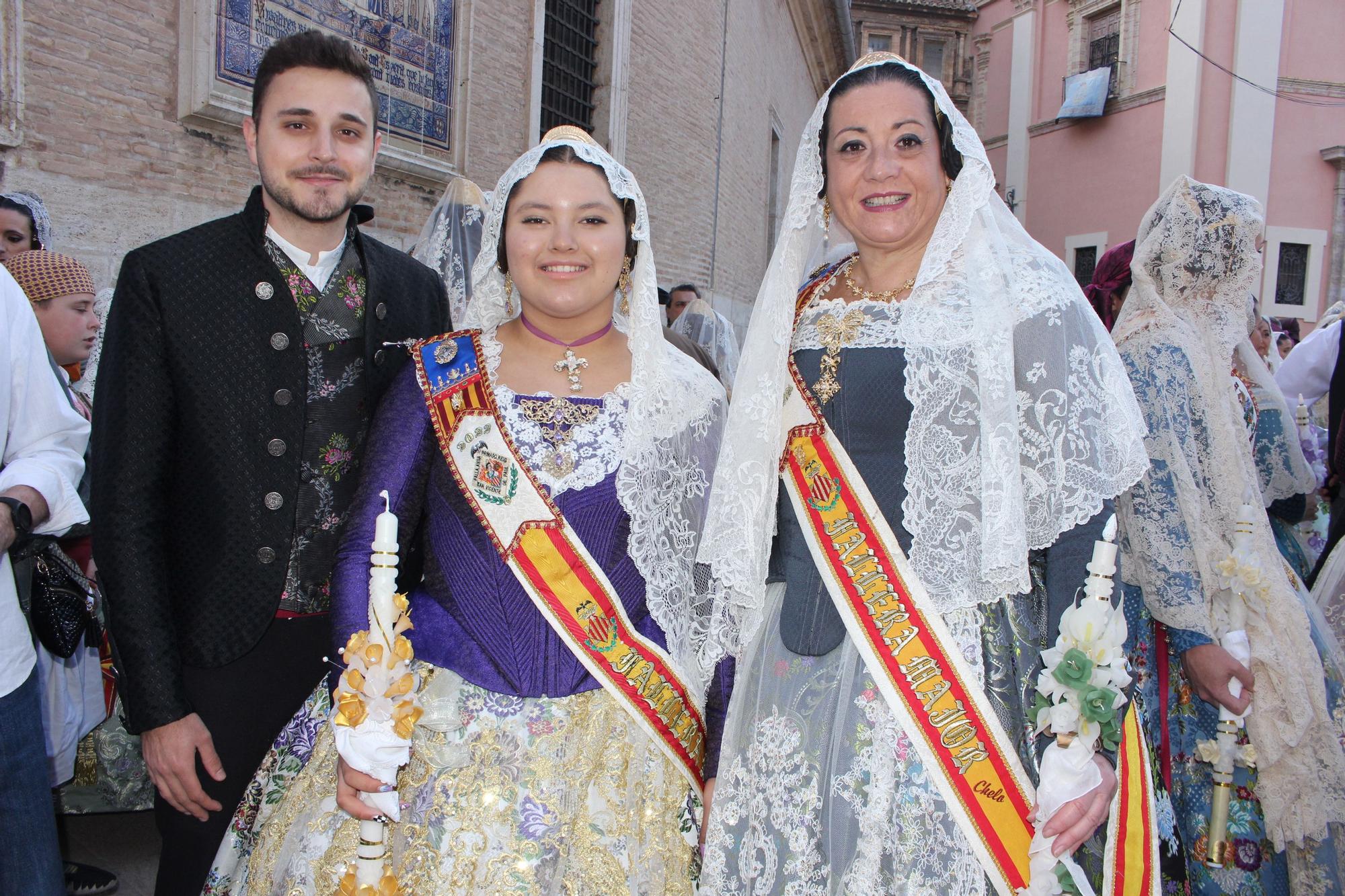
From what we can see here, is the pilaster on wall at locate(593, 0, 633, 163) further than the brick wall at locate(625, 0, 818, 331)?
No

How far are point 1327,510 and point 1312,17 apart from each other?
57.6ft

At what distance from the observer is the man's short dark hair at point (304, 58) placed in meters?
2.11

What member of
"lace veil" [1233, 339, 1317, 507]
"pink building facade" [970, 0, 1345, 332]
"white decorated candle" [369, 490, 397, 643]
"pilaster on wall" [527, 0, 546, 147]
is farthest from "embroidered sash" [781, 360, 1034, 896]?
"pink building facade" [970, 0, 1345, 332]

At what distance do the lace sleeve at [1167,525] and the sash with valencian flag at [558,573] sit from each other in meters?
1.30

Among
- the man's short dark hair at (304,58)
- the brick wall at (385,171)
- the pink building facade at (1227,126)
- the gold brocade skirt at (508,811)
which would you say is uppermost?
the pink building facade at (1227,126)

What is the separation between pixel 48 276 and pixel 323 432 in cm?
186

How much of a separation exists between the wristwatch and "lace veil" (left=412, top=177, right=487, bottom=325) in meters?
2.92

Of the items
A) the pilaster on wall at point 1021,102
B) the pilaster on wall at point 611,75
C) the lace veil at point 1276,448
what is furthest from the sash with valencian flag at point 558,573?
the pilaster on wall at point 1021,102

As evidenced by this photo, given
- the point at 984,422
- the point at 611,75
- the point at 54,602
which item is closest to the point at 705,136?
the point at 611,75

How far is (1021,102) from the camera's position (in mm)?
22625

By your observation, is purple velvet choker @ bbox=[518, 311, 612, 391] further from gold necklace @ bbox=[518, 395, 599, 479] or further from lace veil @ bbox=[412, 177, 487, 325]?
lace veil @ bbox=[412, 177, 487, 325]

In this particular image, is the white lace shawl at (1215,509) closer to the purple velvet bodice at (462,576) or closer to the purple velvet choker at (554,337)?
the purple velvet bodice at (462,576)

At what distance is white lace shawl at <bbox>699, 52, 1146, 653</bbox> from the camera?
5.28 feet

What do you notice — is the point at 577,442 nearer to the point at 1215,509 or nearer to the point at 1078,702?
the point at 1078,702
